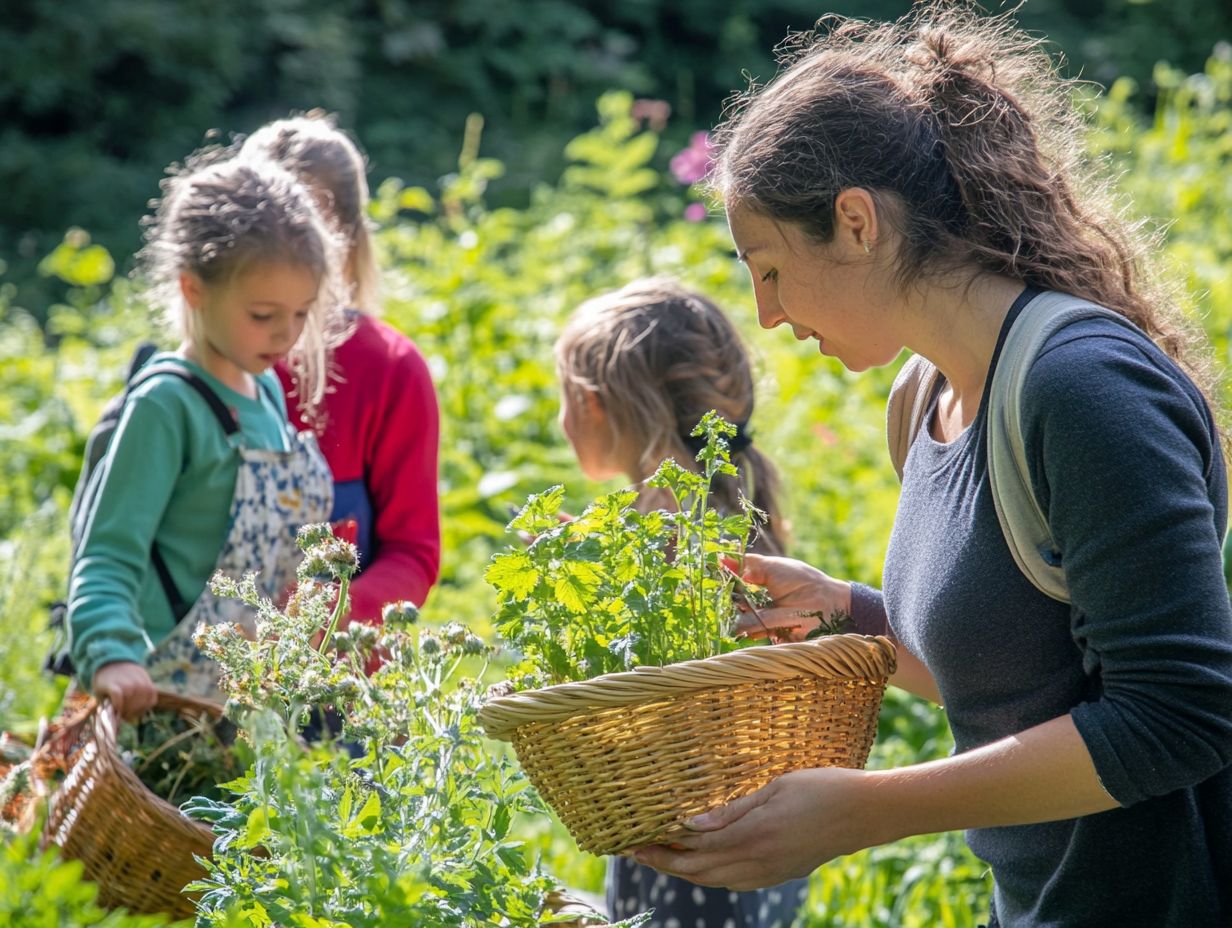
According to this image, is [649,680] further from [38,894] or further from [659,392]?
[659,392]

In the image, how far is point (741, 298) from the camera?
20.8ft

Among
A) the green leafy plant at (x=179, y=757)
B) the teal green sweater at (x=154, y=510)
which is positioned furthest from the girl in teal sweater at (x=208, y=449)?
the green leafy plant at (x=179, y=757)

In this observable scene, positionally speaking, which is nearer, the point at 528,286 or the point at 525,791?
the point at 525,791

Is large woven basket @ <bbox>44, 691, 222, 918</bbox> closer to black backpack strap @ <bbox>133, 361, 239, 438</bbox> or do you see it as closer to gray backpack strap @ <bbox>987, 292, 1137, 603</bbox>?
black backpack strap @ <bbox>133, 361, 239, 438</bbox>

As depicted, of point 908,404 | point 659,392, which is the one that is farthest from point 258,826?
point 659,392

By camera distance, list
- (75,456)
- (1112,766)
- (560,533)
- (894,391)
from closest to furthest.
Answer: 1. (1112,766)
2. (560,533)
3. (894,391)
4. (75,456)

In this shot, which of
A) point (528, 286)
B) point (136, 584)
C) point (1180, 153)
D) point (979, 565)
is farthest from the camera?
point (1180, 153)

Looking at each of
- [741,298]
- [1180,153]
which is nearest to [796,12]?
[1180,153]

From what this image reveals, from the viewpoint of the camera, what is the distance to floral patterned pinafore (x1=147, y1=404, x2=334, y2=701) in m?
2.39

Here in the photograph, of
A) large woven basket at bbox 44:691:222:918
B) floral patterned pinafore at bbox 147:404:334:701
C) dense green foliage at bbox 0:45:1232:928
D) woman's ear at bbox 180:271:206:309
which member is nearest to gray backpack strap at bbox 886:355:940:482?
large woven basket at bbox 44:691:222:918

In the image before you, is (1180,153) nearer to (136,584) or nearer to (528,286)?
(528,286)

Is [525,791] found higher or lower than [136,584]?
lower

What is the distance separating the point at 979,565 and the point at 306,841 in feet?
2.33

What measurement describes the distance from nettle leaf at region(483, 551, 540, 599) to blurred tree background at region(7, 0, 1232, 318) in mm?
7924
